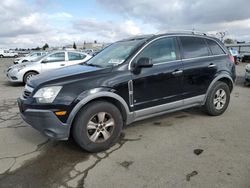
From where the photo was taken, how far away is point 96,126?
3.64 m

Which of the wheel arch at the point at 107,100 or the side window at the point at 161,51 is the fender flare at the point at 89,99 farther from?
the side window at the point at 161,51

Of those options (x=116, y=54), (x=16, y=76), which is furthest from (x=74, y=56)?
(x=116, y=54)

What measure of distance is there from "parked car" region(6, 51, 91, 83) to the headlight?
7.08m

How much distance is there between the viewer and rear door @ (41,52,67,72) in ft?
34.9

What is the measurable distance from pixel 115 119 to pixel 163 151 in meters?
0.89

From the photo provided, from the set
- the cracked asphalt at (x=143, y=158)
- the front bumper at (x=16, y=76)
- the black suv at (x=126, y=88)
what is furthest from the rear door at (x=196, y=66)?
the front bumper at (x=16, y=76)

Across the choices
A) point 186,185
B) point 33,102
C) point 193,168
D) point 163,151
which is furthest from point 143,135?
point 33,102

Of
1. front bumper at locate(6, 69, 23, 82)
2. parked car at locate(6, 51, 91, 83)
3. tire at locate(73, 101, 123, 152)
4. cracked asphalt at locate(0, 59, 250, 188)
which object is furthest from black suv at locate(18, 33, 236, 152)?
front bumper at locate(6, 69, 23, 82)

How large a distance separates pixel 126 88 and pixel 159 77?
2.33ft

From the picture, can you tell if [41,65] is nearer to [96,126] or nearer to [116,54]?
[116,54]

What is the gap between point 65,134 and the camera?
3.45m

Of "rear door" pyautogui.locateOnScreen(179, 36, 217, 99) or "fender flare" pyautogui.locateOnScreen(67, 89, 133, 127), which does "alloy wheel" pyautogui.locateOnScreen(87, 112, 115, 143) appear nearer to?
"fender flare" pyautogui.locateOnScreen(67, 89, 133, 127)

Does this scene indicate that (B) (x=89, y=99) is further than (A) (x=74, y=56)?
No

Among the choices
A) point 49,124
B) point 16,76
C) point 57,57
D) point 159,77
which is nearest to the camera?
point 49,124
